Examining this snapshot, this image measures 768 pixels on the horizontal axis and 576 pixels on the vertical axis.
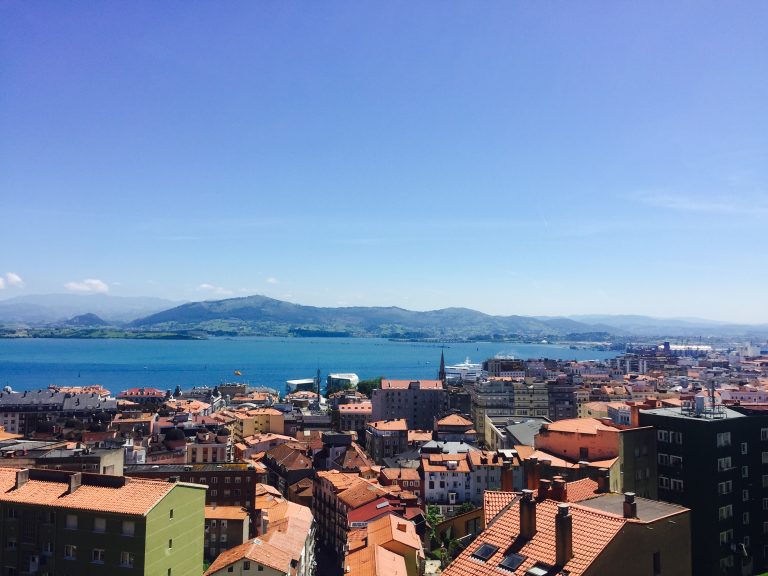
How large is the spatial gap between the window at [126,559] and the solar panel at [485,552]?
13602 mm

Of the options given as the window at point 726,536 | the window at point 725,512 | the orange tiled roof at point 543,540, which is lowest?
the window at point 726,536

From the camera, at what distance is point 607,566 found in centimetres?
1312

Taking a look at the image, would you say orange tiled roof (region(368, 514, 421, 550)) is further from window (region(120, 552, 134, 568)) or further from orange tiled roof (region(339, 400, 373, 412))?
orange tiled roof (region(339, 400, 373, 412))

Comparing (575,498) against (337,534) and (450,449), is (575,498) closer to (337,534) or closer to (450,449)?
(337,534)

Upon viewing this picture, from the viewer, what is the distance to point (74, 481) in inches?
962

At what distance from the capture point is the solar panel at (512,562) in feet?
45.3

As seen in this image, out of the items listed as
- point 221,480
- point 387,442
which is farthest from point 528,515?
point 387,442

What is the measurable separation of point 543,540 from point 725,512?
17489 millimetres

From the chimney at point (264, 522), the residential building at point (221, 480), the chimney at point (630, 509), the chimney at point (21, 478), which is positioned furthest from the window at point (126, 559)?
the residential building at point (221, 480)

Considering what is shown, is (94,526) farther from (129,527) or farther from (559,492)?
(559,492)

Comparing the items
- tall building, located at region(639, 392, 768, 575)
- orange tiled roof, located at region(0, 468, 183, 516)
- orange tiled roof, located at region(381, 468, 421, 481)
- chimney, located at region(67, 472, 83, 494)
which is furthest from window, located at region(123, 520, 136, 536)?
orange tiled roof, located at region(381, 468, 421, 481)

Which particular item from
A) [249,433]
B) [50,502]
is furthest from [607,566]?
[249,433]

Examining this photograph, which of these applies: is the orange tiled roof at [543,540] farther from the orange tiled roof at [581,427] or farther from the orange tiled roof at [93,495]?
the orange tiled roof at [581,427]

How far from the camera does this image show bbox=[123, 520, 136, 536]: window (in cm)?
2249
